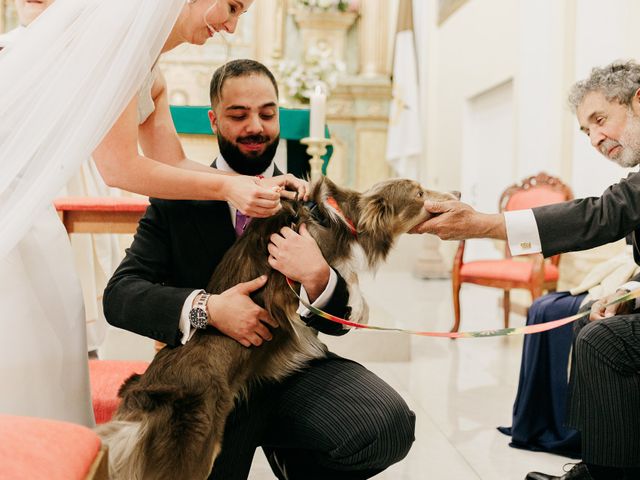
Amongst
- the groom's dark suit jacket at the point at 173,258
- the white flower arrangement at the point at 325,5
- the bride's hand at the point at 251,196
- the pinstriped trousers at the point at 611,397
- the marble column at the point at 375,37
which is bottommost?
the pinstriped trousers at the point at 611,397

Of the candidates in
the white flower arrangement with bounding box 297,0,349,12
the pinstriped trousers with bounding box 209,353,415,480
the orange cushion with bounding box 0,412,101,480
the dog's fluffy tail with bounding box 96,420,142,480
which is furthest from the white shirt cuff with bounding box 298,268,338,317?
the white flower arrangement with bounding box 297,0,349,12

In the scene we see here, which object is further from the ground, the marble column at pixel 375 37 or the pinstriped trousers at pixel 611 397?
the marble column at pixel 375 37

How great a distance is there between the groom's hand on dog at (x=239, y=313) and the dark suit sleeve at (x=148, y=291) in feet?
0.34

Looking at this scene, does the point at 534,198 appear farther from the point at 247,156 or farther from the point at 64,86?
the point at 64,86

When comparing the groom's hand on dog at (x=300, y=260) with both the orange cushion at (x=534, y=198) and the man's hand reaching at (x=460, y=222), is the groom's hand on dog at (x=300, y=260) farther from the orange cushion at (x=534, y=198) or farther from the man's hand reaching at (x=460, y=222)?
the orange cushion at (x=534, y=198)

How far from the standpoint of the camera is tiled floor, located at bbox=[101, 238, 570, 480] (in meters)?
2.78

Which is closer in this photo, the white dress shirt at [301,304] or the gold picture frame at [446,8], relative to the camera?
the white dress shirt at [301,304]

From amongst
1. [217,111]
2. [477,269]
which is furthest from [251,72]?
[477,269]

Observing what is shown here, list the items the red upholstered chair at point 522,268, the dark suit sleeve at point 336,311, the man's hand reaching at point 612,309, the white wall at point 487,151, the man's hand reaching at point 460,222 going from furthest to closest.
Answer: the white wall at point 487,151, the red upholstered chair at point 522,268, the man's hand reaching at point 612,309, the man's hand reaching at point 460,222, the dark suit sleeve at point 336,311

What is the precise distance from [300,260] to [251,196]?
240 mm

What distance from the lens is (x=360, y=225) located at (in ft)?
6.60

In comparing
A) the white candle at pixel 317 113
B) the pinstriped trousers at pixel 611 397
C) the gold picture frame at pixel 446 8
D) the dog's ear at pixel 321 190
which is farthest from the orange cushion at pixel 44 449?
the gold picture frame at pixel 446 8

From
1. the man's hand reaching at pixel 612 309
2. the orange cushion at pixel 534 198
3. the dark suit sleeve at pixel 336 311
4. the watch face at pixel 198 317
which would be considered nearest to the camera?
the watch face at pixel 198 317

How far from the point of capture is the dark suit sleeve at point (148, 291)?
1.80 metres
